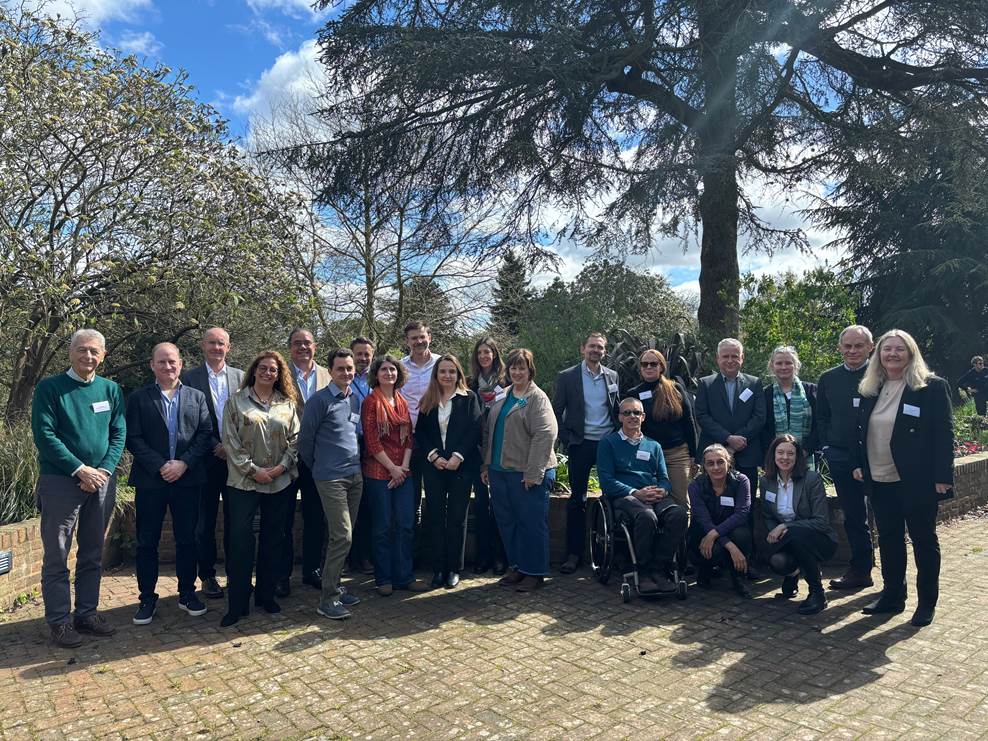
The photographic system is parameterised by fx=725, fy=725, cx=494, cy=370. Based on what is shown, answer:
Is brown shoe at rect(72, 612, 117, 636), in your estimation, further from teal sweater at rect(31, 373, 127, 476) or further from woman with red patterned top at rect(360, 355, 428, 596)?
woman with red patterned top at rect(360, 355, 428, 596)

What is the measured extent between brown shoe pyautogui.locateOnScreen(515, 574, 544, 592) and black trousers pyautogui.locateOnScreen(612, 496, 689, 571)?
2.52 ft

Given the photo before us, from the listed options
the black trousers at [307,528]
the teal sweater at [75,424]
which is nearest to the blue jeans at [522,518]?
the black trousers at [307,528]

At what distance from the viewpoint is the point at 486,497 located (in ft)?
18.9

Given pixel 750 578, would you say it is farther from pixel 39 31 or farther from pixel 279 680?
pixel 39 31

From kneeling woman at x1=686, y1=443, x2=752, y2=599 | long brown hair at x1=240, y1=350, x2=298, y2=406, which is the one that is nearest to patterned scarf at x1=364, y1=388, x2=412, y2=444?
long brown hair at x1=240, y1=350, x2=298, y2=406

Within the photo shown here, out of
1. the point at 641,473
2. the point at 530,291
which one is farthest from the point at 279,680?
the point at 530,291

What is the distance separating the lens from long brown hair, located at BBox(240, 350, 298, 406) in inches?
184

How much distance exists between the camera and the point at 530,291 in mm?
17672

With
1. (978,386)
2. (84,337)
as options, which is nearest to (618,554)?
(84,337)

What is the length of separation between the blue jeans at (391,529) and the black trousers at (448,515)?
0.20 meters

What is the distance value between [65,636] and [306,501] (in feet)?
5.52

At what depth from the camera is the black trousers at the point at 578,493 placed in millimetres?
5832

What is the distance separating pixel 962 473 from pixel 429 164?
28.1 ft

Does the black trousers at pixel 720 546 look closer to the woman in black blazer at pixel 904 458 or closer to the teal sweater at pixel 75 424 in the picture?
the woman in black blazer at pixel 904 458
